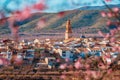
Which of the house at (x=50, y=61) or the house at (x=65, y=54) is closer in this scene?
the house at (x=65, y=54)

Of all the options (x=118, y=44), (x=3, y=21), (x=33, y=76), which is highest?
(x=3, y=21)

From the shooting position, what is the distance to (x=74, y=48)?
21375mm

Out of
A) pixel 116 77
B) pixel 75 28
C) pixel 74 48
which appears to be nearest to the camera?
pixel 116 77

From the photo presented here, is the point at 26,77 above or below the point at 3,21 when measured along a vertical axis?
below

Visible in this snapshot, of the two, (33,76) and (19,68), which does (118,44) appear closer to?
(33,76)

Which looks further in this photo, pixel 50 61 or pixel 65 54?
pixel 50 61

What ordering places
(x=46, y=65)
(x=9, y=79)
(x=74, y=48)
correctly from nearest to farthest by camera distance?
(x=9, y=79), (x=46, y=65), (x=74, y=48)

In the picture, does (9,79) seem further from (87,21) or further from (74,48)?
(87,21)

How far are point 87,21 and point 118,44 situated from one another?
51814 mm

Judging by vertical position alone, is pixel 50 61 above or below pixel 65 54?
below

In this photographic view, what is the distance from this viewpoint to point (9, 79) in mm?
14680

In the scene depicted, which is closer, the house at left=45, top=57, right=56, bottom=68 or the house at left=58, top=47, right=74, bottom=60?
the house at left=58, top=47, right=74, bottom=60

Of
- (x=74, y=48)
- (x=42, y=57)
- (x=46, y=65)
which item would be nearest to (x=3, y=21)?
(x=42, y=57)

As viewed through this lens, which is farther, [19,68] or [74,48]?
[74,48]
